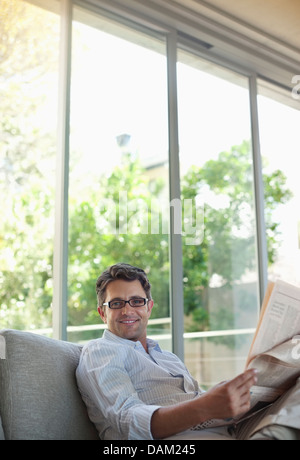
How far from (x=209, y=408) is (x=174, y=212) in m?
2.15

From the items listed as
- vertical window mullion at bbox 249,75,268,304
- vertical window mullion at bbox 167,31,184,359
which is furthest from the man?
vertical window mullion at bbox 249,75,268,304

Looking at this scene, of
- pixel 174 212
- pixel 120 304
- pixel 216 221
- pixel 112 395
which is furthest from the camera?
pixel 216 221

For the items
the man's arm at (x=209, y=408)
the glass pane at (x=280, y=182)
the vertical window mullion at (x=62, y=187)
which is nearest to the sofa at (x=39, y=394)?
the man's arm at (x=209, y=408)

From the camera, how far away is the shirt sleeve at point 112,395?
131 centimetres

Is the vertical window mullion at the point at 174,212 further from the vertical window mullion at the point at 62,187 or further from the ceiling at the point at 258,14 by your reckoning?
the vertical window mullion at the point at 62,187

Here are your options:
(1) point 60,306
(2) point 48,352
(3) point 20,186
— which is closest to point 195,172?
(3) point 20,186

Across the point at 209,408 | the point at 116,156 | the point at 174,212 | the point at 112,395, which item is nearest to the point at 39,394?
the point at 112,395

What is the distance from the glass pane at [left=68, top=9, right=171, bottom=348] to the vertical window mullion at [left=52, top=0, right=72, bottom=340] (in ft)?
0.31

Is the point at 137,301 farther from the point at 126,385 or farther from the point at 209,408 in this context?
the point at 209,408

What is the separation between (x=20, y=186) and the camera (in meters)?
3.47

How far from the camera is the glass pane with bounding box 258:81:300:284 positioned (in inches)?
165

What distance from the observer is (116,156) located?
3357mm

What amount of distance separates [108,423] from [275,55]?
3.47 metres

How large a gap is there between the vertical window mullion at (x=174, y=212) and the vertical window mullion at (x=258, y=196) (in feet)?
3.02
